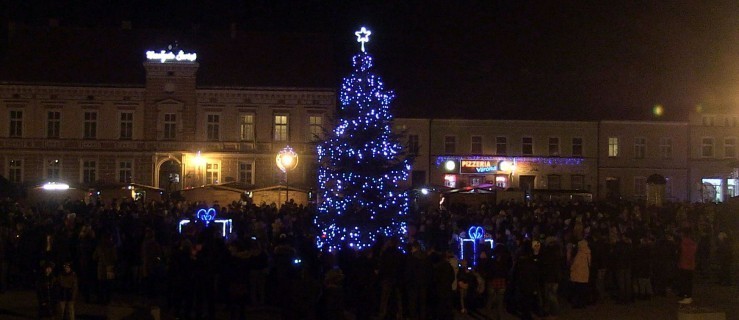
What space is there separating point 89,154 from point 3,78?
20.4 ft

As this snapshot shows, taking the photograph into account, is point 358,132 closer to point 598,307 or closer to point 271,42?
point 598,307

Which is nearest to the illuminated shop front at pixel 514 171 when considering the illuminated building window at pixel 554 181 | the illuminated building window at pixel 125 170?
the illuminated building window at pixel 554 181

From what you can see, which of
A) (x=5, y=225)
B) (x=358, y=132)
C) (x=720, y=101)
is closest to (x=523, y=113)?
(x=720, y=101)

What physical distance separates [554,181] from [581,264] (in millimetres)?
37678

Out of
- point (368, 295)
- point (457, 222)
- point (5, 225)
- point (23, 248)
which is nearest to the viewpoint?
point (368, 295)

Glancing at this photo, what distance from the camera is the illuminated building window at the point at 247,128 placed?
50.1 metres

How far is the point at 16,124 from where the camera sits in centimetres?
4934

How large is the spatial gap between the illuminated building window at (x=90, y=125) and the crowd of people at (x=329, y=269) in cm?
2818

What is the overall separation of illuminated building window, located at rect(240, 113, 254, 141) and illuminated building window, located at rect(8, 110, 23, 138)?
12311 mm

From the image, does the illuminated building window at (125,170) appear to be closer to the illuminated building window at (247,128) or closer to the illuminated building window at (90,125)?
the illuminated building window at (90,125)

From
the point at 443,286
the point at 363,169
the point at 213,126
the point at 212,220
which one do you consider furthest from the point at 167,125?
the point at 443,286

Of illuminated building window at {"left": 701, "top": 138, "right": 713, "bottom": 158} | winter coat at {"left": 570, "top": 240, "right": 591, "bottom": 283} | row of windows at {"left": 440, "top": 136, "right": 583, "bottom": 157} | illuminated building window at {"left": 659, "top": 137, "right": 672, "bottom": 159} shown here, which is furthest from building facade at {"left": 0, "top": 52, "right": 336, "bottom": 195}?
winter coat at {"left": 570, "top": 240, "right": 591, "bottom": 283}

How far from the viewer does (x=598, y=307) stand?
18906 mm

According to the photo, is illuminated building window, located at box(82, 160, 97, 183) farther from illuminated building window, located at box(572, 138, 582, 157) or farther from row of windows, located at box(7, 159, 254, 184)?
illuminated building window, located at box(572, 138, 582, 157)
